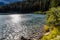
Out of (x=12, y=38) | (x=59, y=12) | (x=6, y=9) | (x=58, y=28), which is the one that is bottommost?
(x=6, y=9)

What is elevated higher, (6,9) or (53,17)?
(53,17)

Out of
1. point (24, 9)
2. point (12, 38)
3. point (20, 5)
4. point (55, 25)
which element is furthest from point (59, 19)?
point (20, 5)

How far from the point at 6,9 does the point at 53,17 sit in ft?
271

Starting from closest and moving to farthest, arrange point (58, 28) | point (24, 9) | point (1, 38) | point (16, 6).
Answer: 1. point (58, 28)
2. point (1, 38)
3. point (24, 9)
4. point (16, 6)

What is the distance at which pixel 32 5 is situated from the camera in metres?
93.4

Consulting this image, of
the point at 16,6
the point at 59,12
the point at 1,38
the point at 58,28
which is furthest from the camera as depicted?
the point at 16,6

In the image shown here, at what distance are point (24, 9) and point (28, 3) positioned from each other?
658 cm

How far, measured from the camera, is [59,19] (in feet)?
47.2

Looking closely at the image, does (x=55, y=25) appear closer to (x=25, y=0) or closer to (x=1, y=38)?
(x=1, y=38)

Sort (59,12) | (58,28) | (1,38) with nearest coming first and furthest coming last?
(58,28) < (59,12) < (1,38)

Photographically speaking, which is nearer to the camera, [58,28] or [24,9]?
[58,28]

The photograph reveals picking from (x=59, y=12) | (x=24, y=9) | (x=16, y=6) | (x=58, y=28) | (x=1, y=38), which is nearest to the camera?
(x=58, y=28)

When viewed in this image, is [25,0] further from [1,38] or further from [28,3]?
[1,38]

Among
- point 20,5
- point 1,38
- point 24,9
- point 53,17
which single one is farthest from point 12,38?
point 20,5
